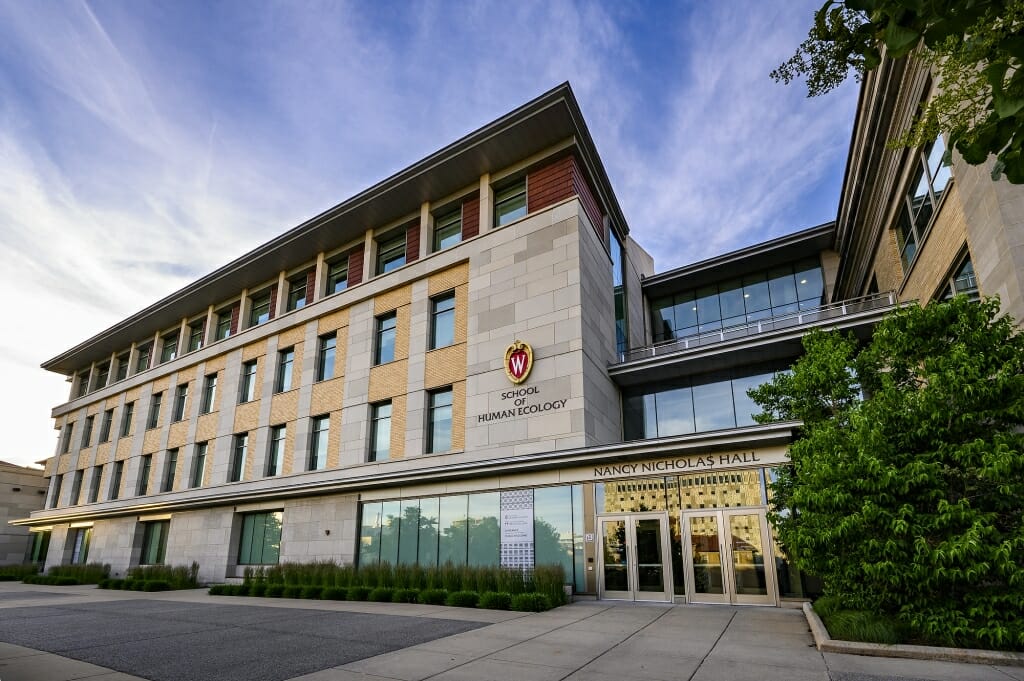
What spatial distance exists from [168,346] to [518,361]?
3061cm

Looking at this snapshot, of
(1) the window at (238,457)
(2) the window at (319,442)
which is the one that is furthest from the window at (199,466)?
(2) the window at (319,442)

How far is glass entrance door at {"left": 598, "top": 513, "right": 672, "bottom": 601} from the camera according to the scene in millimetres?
16188

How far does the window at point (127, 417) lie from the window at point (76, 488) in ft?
22.0

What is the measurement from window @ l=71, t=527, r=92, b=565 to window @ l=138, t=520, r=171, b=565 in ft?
24.2

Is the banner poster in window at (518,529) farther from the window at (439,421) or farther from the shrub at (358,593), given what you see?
the shrub at (358,593)

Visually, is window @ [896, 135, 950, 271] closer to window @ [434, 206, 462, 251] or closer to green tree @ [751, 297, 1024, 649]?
green tree @ [751, 297, 1024, 649]

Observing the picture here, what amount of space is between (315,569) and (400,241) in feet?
50.2

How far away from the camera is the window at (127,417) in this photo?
39688 mm

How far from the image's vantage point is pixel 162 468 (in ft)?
114

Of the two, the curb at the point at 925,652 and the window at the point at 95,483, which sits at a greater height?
the window at the point at 95,483

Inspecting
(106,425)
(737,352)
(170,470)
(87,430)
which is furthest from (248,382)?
(737,352)

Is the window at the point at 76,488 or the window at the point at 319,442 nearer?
the window at the point at 319,442

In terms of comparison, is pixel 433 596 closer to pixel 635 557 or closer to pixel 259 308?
pixel 635 557

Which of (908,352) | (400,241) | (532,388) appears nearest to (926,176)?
(908,352)
